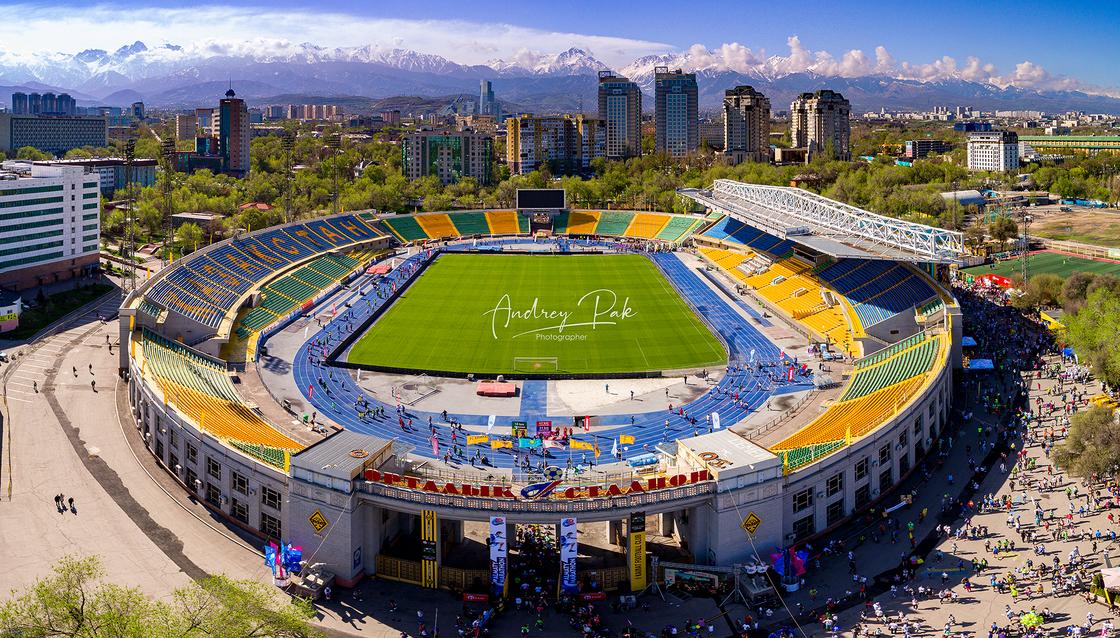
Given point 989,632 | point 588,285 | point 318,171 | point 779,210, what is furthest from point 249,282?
point 318,171

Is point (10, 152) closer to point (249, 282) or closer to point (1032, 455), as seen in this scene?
point (249, 282)

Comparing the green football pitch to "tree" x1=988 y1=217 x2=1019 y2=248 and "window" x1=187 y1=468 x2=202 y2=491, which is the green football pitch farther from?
"tree" x1=988 y1=217 x2=1019 y2=248

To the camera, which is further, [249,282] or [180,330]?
[249,282]

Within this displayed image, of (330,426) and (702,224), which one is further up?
(702,224)

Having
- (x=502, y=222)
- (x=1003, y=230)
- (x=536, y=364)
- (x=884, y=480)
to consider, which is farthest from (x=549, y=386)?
(x=1003, y=230)

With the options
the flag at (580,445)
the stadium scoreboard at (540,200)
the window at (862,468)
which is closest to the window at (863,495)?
the window at (862,468)

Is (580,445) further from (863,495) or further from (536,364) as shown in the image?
(536,364)

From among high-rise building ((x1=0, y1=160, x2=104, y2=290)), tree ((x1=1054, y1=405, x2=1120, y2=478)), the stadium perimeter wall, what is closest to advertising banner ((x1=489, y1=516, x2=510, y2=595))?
the stadium perimeter wall
